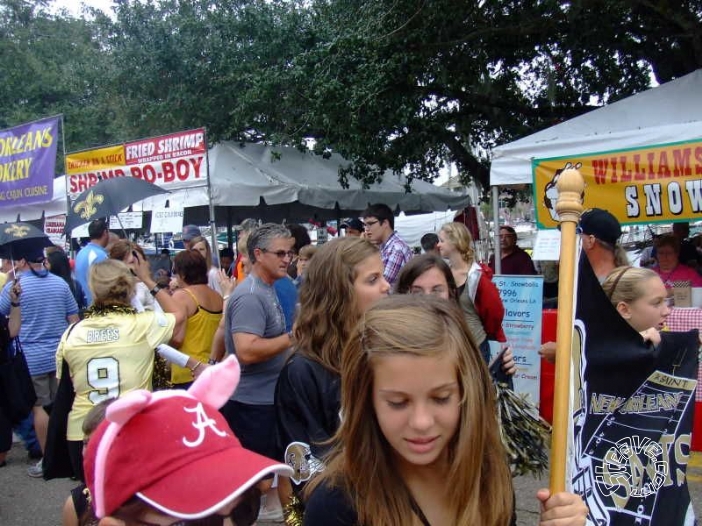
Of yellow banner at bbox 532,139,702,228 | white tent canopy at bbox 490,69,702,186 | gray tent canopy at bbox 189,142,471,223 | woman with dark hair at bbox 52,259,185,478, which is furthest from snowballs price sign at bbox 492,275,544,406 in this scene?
gray tent canopy at bbox 189,142,471,223

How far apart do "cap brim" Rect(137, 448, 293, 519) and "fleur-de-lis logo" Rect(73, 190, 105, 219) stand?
20.8ft

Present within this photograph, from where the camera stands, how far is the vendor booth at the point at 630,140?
584cm

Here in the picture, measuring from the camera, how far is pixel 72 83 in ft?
77.3

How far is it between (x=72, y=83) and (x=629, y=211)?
22.1 meters

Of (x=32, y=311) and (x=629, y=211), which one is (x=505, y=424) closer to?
(x=629, y=211)

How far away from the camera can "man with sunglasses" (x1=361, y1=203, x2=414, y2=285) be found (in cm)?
641

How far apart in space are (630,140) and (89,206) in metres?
5.60

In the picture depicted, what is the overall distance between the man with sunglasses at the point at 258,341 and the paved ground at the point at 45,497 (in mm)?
1982

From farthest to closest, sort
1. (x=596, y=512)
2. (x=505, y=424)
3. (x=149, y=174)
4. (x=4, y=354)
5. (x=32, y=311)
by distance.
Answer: (x=149, y=174) < (x=32, y=311) < (x=4, y=354) < (x=596, y=512) < (x=505, y=424)

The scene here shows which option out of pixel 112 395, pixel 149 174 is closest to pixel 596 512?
pixel 112 395

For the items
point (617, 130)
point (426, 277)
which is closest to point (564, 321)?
point (426, 277)

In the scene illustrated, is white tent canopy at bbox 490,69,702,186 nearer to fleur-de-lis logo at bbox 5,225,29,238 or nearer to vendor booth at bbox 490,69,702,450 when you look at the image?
vendor booth at bbox 490,69,702,450

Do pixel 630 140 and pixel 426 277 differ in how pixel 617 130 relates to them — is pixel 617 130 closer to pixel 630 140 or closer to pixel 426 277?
pixel 630 140

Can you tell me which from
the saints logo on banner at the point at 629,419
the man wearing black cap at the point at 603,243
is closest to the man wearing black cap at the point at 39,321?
the man wearing black cap at the point at 603,243
